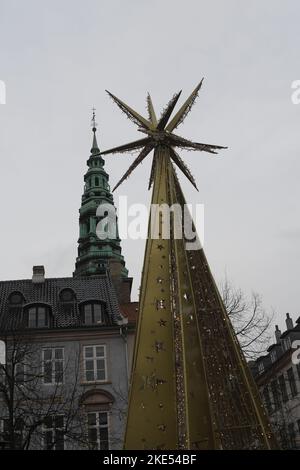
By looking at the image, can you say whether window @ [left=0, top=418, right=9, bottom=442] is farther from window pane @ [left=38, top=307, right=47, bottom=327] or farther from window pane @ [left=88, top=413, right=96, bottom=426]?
window pane @ [left=38, top=307, right=47, bottom=327]

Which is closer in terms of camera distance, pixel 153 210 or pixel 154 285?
pixel 154 285

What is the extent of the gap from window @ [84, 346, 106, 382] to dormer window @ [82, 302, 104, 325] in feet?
4.69

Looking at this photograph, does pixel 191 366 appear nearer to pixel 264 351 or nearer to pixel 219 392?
pixel 219 392

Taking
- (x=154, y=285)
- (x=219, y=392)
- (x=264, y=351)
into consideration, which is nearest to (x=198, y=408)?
(x=219, y=392)

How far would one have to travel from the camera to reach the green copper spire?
161 feet

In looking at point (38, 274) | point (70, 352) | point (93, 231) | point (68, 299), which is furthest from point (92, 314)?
point (93, 231)

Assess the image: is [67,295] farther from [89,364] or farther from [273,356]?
[273,356]

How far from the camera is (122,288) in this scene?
31562 mm

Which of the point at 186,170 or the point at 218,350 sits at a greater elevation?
the point at 186,170

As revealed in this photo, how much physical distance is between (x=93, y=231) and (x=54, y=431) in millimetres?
31273

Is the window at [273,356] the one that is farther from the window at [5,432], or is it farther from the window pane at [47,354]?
the window at [5,432]

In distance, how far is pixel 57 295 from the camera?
1132 inches

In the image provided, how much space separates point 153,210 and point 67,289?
17369mm
